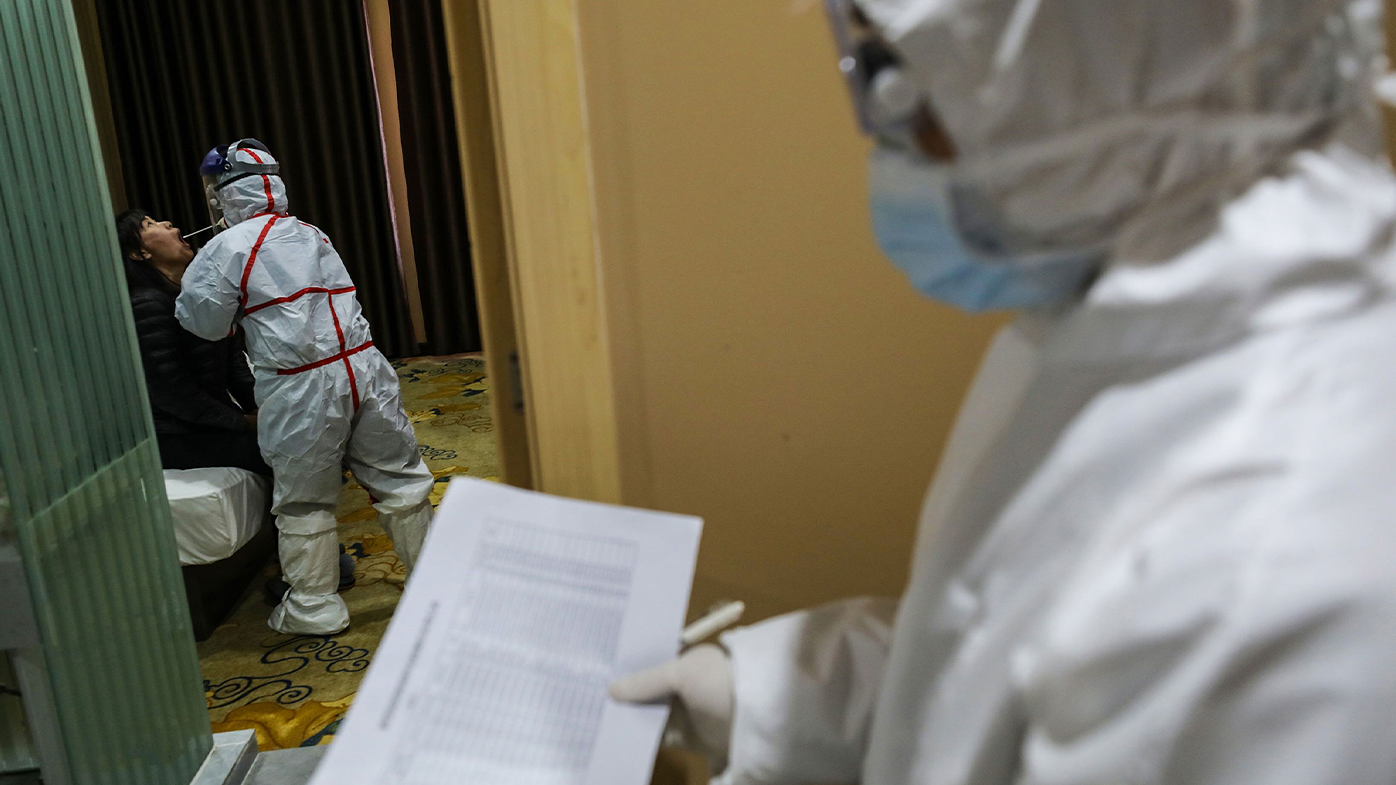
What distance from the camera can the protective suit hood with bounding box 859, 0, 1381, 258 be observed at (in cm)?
35

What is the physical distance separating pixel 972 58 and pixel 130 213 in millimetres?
2606

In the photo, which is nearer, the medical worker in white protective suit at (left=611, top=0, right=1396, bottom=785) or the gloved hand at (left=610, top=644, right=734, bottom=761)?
the medical worker in white protective suit at (left=611, top=0, right=1396, bottom=785)

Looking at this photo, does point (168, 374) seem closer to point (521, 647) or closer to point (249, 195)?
point (249, 195)

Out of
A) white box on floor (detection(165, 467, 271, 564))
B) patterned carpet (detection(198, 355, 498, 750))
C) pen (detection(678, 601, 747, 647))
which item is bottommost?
patterned carpet (detection(198, 355, 498, 750))

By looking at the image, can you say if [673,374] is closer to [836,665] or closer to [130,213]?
[836,665]

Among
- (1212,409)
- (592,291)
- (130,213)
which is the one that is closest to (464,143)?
(592,291)

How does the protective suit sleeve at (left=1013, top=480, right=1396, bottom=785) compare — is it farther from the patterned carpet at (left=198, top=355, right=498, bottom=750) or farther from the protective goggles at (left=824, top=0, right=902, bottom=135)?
the patterned carpet at (left=198, top=355, right=498, bottom=750)

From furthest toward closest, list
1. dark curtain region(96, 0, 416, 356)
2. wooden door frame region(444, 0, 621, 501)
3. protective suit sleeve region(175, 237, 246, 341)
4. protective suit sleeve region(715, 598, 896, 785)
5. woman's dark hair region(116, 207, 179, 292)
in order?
1. dark curtain region(96, 0, 416, 356)
2. woman's dark hair region(116, 207, 179, 292)
3. protective suit sleeve region(175, 237, 246, 341)
4. wooden door frame region(444, 0, 621, 501)
5. protective suit sleeve region(715, 598, 896, 785)

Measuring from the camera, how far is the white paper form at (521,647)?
1.76ft

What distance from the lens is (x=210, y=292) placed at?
2.18 metres

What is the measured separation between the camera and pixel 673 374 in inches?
28.9

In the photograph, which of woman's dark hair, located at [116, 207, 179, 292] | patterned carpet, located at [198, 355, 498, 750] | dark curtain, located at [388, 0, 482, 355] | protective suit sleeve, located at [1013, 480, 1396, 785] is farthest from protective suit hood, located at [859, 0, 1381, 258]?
dark curtain, located at [388, 0, 482, 355]

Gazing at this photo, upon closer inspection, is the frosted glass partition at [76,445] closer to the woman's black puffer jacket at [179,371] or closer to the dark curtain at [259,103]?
the woman's black puffer jacket at [179,371]

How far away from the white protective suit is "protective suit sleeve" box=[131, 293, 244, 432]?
2.38 metres
